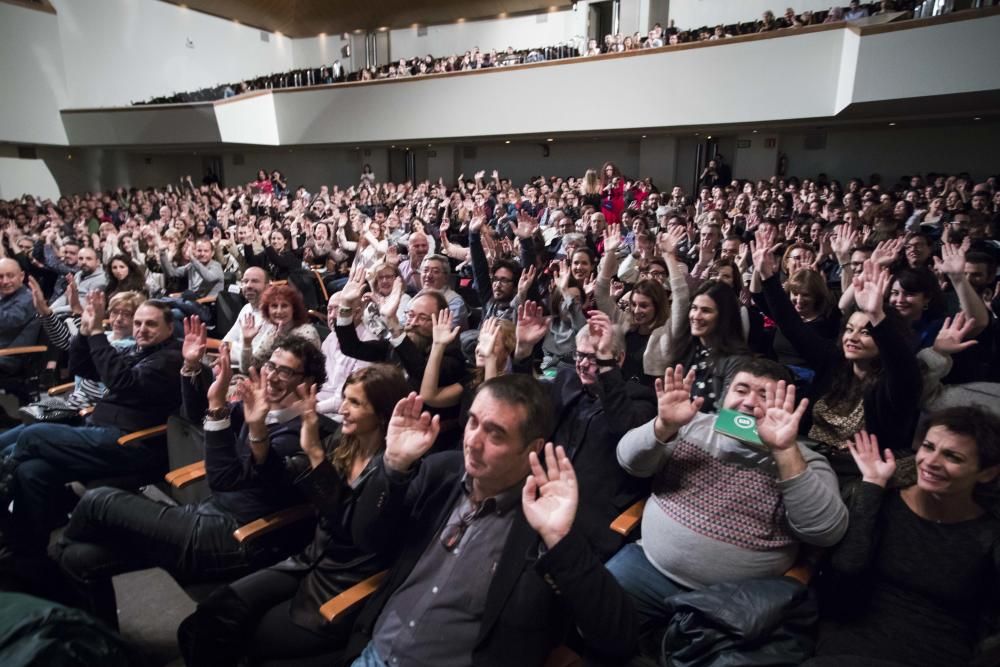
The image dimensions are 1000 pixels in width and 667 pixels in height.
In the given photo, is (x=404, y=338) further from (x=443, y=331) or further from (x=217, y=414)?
(x=217, y=414)

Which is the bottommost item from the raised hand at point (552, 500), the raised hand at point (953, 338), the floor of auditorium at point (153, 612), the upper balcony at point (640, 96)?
the floor of auditorium at point (153, 612)

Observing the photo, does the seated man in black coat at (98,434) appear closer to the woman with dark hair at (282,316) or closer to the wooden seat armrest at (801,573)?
the woman with dark hair at (282,316)

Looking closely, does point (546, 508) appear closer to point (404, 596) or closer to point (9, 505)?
point (404, 596)

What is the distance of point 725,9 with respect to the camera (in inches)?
447

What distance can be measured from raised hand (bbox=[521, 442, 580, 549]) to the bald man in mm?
3567

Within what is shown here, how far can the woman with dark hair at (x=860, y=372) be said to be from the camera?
1766mm

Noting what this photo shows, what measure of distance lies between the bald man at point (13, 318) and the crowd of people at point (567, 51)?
8.61 m

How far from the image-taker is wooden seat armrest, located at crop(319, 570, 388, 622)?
54.9 inches

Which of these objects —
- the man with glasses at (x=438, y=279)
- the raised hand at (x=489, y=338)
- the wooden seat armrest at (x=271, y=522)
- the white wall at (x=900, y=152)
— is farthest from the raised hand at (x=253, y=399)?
the white wall at (x=900, y=152)

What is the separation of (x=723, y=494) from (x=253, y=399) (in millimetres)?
1294

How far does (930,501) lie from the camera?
53.7 inches

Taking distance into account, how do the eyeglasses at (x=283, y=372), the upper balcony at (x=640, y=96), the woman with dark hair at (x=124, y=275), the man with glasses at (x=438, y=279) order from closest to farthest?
the eyeglasses at (x=283, y=372) < the man with glasses at (x=438, y=279) < the woman with dark hair at (x=124, y=275) < the upper balcony at (x=640, y=96)

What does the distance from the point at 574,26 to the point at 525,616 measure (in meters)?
14.2

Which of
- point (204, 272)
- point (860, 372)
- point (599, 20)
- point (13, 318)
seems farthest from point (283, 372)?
point (599, 20)
